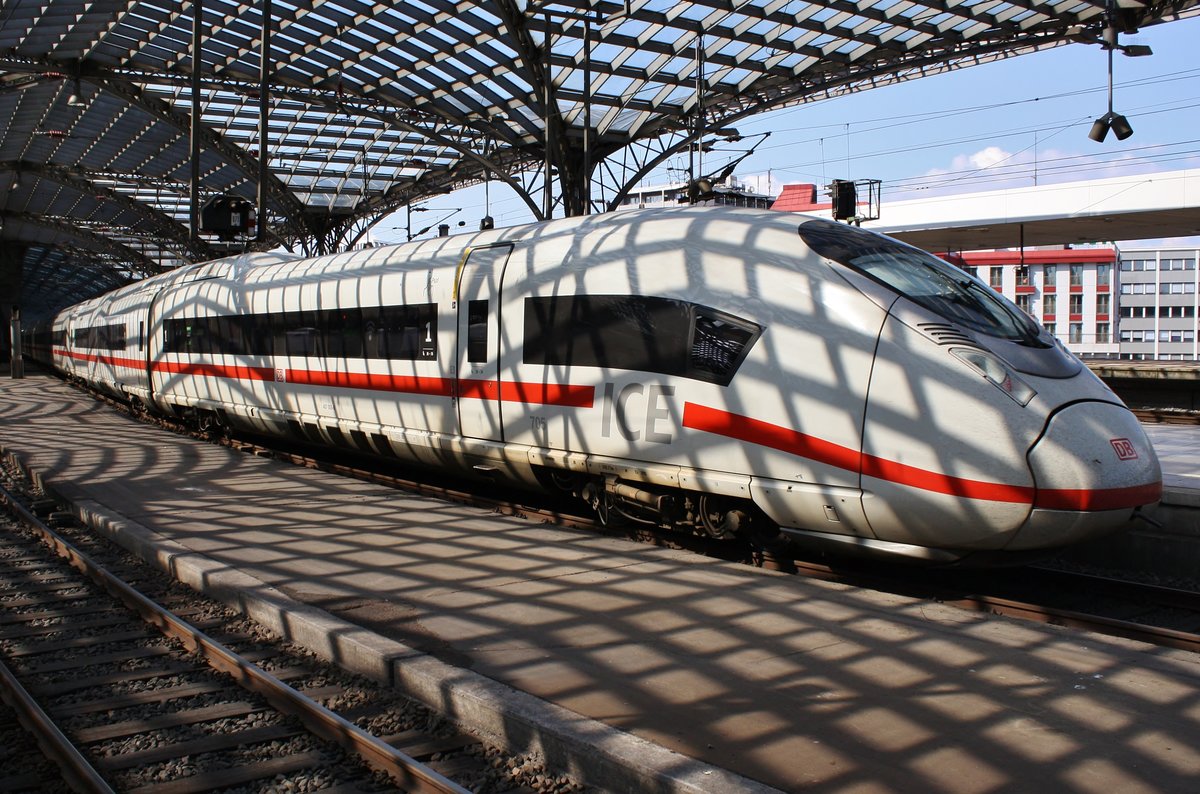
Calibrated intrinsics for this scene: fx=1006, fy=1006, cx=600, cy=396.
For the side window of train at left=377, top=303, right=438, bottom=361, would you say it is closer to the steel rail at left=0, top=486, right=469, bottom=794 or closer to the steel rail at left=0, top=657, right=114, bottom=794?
the steel rail at left=0, top=486, right=469, bottom=794

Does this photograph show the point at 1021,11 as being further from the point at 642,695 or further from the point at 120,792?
the point at 120,792

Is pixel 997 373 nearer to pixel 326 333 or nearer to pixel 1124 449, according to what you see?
pixel 1124 449

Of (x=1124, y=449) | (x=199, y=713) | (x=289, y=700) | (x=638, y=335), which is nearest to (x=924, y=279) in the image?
(x=1124, y=449)

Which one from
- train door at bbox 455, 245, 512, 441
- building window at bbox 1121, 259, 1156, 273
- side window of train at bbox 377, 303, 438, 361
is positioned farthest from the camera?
building window at bbox 1121, 259, 1156, 273

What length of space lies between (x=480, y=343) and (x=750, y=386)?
365 cm

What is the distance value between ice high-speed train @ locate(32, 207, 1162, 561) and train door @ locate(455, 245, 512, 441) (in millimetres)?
24

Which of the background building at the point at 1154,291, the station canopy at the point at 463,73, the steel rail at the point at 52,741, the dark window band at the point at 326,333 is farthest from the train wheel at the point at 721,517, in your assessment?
the background building at the point at 1154,291

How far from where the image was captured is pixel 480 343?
401 inches

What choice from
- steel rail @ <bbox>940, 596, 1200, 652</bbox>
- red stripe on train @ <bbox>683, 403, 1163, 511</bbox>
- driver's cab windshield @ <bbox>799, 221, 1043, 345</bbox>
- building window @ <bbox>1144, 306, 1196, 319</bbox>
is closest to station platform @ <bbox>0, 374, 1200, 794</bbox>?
steel rail @ <bbox>940, 596, 1200, 652</bbox>

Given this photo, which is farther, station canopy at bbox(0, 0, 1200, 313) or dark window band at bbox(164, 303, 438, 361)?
station canopy at bbox(0, 0, 1200, 313)

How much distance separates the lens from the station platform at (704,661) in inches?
161

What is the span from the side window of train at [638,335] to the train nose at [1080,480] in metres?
2.20

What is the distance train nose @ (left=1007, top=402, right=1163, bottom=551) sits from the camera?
6.16 meters

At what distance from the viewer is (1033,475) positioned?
20.2 ft
